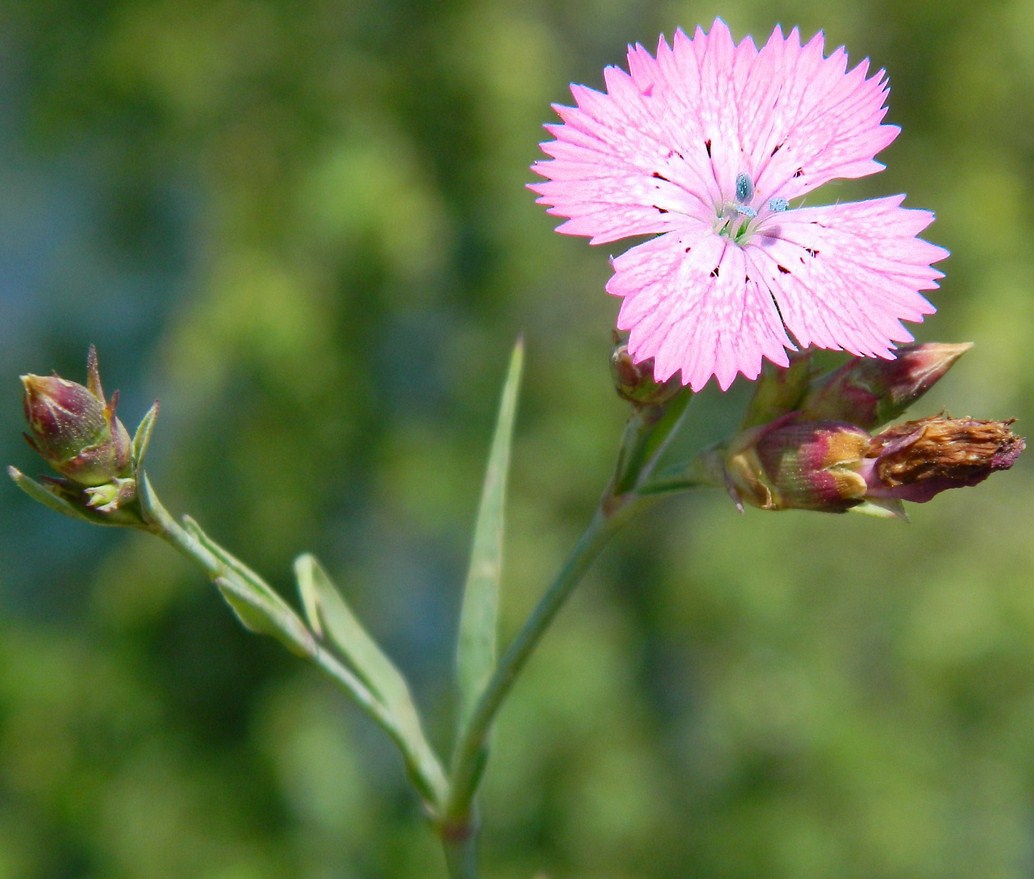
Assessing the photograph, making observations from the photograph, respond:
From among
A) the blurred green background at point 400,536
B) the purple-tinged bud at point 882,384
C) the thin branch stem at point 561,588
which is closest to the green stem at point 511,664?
the thin branch stem at point 561,588

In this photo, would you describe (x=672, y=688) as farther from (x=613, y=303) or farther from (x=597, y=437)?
(x=613, y=303)

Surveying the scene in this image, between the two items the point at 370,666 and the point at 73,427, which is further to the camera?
the point at 370,666

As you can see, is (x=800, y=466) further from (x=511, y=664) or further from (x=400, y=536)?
(x=400, y=536)

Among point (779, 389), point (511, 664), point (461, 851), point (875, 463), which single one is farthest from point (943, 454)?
point (461, 851)

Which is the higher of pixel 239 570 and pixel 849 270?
pixel 849 270

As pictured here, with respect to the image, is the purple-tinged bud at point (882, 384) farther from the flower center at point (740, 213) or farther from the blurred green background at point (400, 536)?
the blurred green background at point (400, 536)

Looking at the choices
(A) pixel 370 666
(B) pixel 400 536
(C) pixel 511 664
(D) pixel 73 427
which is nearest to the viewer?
(D) pixel 73 427

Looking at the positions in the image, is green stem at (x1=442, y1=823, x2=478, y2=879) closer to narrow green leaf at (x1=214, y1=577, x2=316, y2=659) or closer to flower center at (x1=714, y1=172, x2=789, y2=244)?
narrow green leaf at (x1=214, y1=577, x2=316, y2=659)

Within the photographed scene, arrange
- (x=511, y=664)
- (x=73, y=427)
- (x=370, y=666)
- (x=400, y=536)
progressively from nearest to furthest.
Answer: (x=73, y=427) < (x=511, y=664) < (x=370, y=666) < (x=400, y=536)
